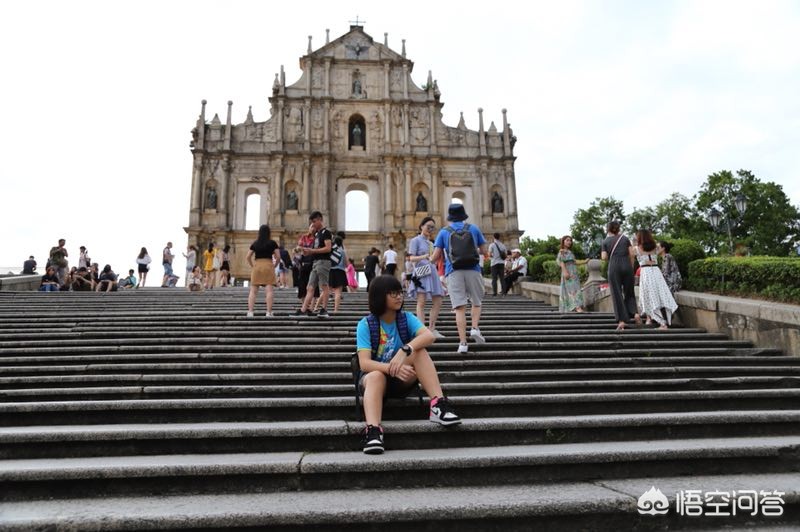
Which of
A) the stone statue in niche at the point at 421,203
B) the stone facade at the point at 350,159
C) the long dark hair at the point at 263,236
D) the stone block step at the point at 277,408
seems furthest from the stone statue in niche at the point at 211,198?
the stone block step at the point at 277,408

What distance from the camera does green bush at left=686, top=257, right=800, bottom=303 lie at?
664 cm

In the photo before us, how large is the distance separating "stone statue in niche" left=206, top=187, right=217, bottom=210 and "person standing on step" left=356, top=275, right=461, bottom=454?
25.9 meters

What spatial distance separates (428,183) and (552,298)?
→ 59.1ft

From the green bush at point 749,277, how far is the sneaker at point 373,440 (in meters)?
6.10

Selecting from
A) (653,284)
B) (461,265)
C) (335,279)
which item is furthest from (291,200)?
(461,265)

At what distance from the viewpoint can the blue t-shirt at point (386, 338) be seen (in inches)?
148

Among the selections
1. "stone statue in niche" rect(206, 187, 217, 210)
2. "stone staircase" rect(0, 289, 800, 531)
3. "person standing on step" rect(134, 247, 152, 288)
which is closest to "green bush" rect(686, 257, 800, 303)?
"stone staircase" rect(0, 289, 800, 531)

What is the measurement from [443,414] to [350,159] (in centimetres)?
2690

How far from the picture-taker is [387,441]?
357cm

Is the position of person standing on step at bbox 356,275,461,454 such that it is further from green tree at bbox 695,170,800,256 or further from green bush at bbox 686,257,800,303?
green tree at bbox 695,170,800,256

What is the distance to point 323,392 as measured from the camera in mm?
4633

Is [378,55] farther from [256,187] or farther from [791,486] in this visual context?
[791,486]

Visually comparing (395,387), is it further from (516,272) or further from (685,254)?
(516,272)

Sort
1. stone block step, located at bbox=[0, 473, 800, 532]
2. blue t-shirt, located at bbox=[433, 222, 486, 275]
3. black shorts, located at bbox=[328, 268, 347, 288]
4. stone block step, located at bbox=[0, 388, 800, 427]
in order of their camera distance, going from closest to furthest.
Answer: stone block step, located at bbox=[0, 473, 800, 532]
stone block step, located at bbox=[0, 388, 800, 427]
blue t-shirt, located at bbox=[433, 222, 486, 275]
black shorts, located at bbox=[328, 268, 347, 288]
